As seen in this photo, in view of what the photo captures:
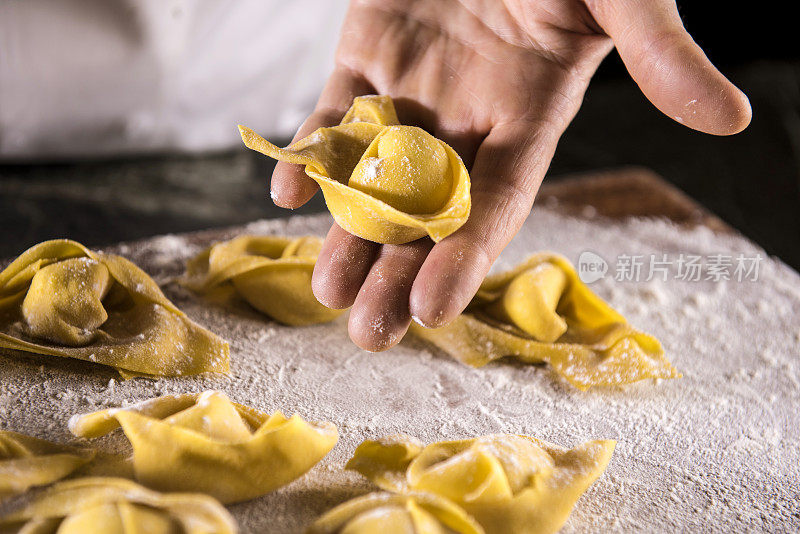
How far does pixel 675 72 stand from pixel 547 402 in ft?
1.64

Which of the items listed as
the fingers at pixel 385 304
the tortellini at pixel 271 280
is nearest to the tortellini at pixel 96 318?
the tortellini at pixel 271 280

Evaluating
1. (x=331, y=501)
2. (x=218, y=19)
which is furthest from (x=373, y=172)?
(x=218, y=19)

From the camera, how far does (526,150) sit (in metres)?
1.17

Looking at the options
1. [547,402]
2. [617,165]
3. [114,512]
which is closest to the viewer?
[114,512]

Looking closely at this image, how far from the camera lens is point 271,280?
1.23 meters

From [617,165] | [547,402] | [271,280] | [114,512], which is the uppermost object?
[114,512]

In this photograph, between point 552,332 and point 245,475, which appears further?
point 552,332

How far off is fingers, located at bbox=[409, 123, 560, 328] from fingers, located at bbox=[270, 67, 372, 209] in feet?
0.71

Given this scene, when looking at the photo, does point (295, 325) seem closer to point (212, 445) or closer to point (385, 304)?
point (385, 304)

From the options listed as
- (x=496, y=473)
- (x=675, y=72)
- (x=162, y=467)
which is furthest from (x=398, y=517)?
(x=675, y=72)

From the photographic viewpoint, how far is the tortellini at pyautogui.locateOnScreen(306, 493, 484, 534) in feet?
2.45

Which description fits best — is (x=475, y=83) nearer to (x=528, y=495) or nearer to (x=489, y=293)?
(x=489, y=293)

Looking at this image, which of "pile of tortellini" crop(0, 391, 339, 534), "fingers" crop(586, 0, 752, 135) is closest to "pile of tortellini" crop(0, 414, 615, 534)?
"pile of tortellini" crop(0, 391, 339, 534)

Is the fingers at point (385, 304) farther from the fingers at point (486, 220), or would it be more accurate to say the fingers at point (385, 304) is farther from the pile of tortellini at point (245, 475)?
the pile of tortellini at point (245, 475)
